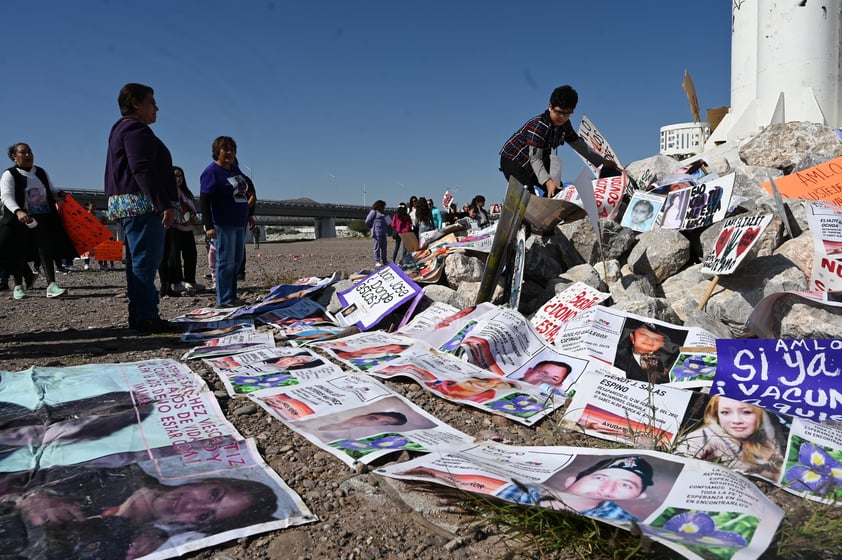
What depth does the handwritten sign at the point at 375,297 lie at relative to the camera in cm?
444

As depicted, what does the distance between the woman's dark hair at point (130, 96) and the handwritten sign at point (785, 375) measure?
160 inches

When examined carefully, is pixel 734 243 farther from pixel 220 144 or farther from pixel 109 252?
pixel 109 252

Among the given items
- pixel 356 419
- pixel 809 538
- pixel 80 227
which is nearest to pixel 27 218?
pixel 80 227

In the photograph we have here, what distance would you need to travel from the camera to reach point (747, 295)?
11.5 feet

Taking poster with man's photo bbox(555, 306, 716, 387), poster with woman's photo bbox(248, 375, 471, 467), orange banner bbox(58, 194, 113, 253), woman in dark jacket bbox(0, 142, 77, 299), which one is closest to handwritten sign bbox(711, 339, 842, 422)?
poster with man's photo bbox(555, 306, 716, 387)

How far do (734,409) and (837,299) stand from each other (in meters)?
1.20

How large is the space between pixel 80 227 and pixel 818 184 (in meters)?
7.33

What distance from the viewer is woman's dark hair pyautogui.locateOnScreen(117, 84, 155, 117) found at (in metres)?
3.98

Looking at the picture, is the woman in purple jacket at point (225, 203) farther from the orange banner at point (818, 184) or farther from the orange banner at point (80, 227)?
the orange banner at point (818, 184)

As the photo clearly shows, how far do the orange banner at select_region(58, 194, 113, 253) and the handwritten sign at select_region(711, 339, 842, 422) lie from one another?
6.28m

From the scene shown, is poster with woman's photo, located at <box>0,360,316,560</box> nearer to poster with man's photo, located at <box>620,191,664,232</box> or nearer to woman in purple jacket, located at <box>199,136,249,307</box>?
woman in purple jacket, located at <box>199,136,249,307</box>

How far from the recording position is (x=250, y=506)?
1.69 meters

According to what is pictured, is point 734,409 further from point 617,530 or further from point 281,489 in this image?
point 281,489

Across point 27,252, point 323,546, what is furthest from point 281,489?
point 27,252
